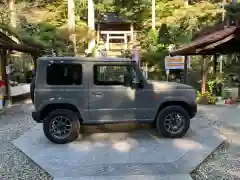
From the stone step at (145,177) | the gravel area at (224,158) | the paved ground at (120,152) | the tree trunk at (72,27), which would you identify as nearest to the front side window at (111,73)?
the paved ground at (120,152)

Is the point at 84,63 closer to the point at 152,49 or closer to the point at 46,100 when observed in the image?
the point at 46,100

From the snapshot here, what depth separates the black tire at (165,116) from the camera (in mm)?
5906

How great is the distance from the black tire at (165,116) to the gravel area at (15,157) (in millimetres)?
2689

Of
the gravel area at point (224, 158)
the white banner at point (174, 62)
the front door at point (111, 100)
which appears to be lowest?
the gravel area at point (224, 158)

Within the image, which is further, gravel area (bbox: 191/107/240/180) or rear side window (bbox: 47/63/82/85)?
rear side window (bbox: 47/63/82/85)

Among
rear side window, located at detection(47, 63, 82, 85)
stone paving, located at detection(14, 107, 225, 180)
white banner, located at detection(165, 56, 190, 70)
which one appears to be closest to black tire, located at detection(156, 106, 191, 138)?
stone paving, located at detection(14, 107, 225, 180)

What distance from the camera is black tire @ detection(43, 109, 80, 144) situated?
18.3ft

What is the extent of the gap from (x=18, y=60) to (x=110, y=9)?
9231mm

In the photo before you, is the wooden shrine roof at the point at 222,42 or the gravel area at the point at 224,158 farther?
the wooden shrine roof at the point at 222,42

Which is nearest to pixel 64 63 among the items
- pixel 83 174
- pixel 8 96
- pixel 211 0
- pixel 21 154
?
pixel 21 154

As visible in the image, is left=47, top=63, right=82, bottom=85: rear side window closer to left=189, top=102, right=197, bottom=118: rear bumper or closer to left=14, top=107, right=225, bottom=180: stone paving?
left=14, top=107, right=225, bottom=180: stone paving

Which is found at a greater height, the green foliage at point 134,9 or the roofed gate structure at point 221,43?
the green foliage at point 134,9

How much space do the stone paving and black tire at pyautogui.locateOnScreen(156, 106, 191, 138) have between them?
0.47 feet

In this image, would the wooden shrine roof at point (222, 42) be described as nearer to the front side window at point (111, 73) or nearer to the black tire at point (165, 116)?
the black tire at point (165, 116)
